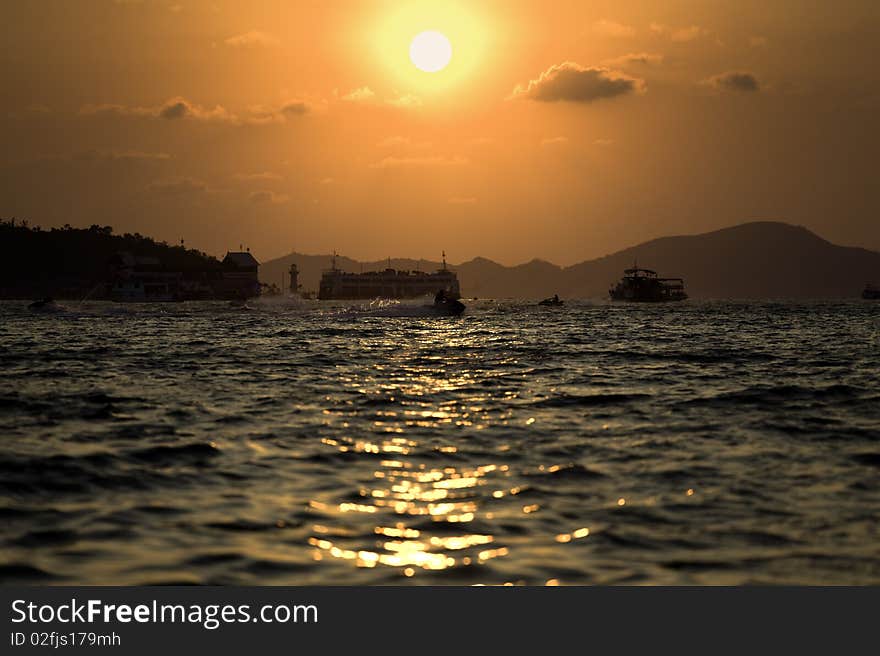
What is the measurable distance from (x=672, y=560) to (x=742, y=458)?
590cm

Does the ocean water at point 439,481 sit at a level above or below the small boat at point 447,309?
below

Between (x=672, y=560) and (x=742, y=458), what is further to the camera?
(x=742, y=458)

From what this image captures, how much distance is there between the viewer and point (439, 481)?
1216cm

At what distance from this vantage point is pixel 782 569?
8414 millimetres

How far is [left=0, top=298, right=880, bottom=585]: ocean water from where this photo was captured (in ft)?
28.0

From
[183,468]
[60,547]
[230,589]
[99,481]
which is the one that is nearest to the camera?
[230,589]

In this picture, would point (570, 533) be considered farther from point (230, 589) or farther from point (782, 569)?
point (230, 589)

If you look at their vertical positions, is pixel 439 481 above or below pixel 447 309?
below

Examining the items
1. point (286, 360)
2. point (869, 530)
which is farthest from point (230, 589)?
point (286, 360)

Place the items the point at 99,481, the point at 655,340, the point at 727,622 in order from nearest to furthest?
the point at 727,622, the point at 99,481, the point at 655,340

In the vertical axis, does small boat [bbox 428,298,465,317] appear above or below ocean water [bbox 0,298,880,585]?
above

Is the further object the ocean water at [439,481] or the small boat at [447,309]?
the small boat at [447,309]

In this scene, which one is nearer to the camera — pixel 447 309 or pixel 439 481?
pixel 439 481

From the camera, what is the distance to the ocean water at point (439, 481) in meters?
8.52
